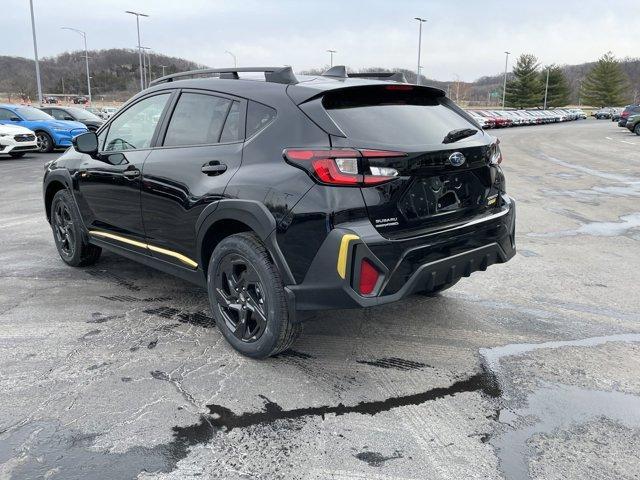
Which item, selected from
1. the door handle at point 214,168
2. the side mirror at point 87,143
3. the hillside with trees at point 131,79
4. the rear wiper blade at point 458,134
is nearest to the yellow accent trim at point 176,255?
the door handle at point 214,168

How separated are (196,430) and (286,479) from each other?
23.6 inches

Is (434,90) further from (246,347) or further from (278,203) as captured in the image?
(246,347)

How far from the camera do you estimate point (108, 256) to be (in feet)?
20.0

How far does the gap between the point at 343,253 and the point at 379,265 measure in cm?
21

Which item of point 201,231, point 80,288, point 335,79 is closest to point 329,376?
point 201,231

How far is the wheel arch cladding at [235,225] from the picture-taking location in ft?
10.6

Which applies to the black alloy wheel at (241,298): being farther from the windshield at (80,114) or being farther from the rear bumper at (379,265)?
the windshield at (80,114)

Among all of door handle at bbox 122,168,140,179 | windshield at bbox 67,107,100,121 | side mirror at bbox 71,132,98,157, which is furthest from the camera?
windshield at bbox 67,107,100,121

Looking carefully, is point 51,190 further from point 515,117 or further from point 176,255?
point 515,117

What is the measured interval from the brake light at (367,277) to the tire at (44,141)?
1835 cm

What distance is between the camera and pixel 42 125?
18.5m

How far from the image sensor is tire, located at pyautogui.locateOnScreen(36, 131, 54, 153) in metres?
18.7

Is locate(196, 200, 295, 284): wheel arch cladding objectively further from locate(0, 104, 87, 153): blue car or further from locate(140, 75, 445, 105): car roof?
locate(0, 104, 87, 153): blue car

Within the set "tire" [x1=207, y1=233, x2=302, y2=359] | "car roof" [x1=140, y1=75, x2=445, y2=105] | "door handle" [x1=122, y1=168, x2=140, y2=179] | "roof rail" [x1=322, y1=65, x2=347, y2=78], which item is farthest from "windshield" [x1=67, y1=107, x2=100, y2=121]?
"tire" [x1=207, y1=233, x2=302, y2=359]
